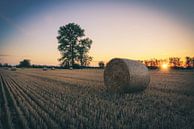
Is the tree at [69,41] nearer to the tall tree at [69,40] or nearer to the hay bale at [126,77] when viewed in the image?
the tall tree at [69,40]

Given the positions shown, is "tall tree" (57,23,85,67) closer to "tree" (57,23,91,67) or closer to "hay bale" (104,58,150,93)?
"tree" (57,23,91,67)

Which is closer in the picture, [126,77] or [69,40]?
[126,77]

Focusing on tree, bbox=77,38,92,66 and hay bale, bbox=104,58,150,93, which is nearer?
hay bale, bbox=104,58,150,93

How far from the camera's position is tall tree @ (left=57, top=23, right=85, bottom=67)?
1982 inches

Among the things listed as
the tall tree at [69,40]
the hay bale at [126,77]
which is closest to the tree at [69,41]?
the tall tree at [69,40]

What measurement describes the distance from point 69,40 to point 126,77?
144 feet

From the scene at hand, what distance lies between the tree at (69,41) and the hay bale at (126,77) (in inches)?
1545

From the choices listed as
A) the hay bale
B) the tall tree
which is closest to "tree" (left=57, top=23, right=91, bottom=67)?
the tall tree

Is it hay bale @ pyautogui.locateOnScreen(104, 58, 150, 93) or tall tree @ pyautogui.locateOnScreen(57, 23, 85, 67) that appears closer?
hay bale @ pyautogui.locateOnScreen(104, 58, 150, 93)

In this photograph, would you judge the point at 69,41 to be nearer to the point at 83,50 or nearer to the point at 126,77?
the point at 83,50

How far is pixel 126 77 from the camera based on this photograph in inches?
390

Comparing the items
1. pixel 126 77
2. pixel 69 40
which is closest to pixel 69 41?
pixel 69 40

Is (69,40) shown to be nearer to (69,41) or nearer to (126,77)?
(69,41)

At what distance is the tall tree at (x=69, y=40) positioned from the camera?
5034 cm
